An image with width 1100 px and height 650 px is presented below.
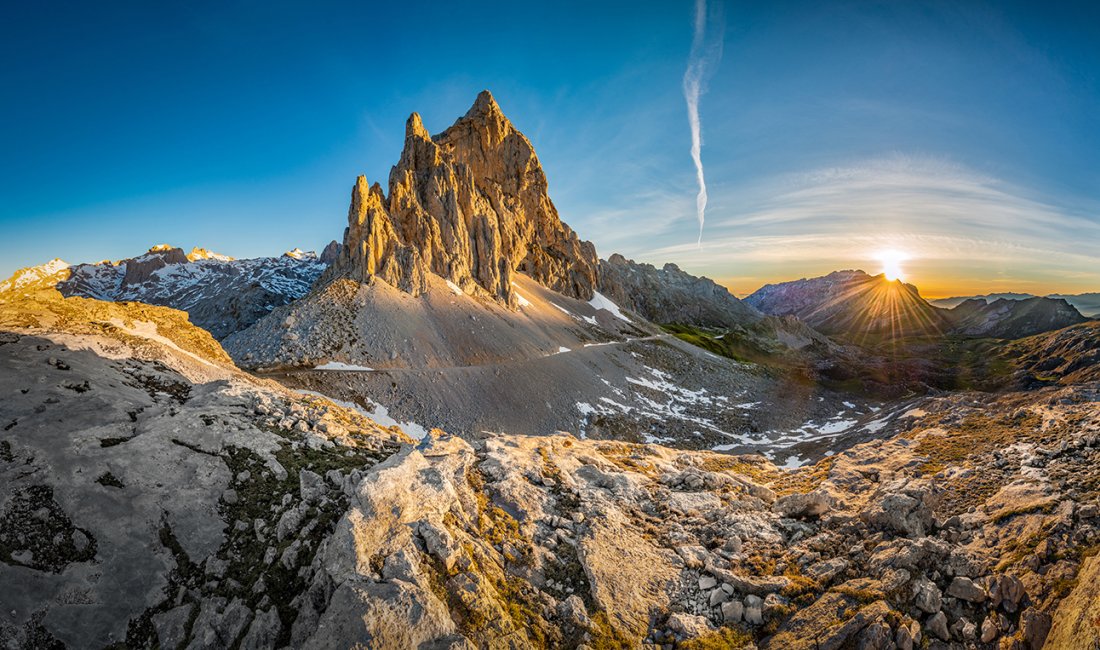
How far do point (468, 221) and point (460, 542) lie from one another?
82.5 metres

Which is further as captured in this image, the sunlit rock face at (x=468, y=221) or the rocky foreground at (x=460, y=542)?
the sunlit rock face at (x=468, y=221)

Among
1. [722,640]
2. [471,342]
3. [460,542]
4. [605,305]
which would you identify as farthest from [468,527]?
[605,305]

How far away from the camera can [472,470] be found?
12664 millimetres

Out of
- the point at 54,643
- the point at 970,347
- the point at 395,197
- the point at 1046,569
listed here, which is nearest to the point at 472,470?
the point at 54,643

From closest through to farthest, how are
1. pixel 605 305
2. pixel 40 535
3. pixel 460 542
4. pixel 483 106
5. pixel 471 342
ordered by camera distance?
pixel 40 535, pixel 460 542, pixel 471 342, pixel 483 106, pixel 605 305

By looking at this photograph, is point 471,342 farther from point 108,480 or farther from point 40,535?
point 40,535

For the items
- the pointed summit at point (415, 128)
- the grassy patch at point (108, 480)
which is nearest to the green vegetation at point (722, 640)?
the grassy patch at point (108, 480)

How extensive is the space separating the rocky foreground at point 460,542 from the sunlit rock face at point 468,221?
5374 cm

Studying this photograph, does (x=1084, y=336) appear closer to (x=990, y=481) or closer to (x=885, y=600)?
(x=990, y=481)

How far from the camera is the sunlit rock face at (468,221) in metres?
65.6

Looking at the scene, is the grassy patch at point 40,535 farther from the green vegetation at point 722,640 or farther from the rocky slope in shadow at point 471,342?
the rocky slope in shadow at point 471,342

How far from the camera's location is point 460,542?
941 centimetres

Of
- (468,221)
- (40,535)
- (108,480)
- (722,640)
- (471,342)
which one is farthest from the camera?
(468,221)

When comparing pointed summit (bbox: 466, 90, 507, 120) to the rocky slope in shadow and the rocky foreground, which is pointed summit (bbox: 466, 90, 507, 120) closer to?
the rocky slope in shadow
